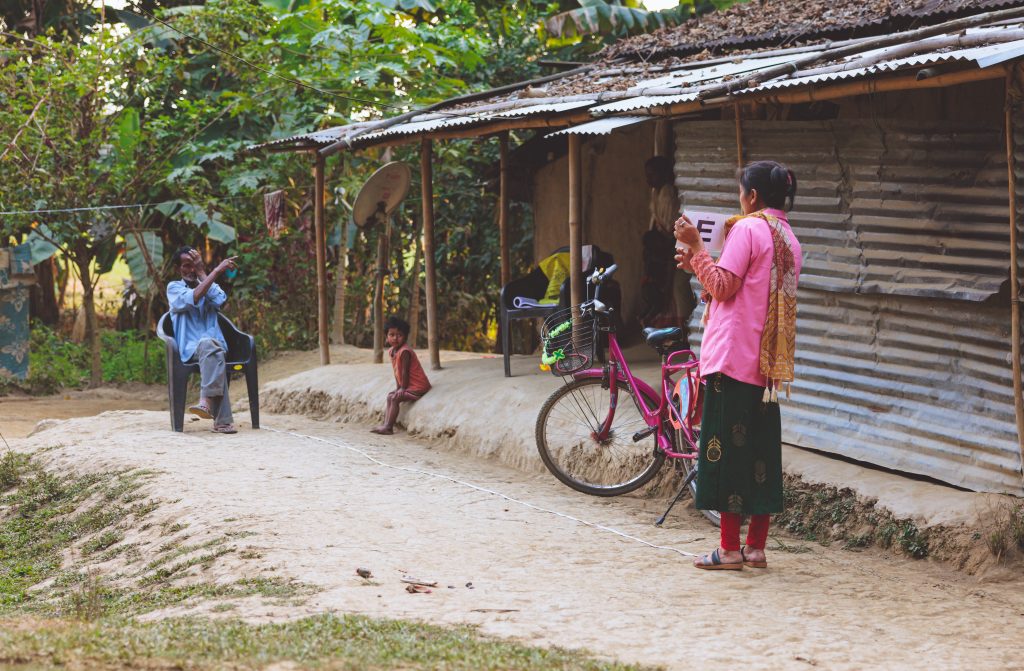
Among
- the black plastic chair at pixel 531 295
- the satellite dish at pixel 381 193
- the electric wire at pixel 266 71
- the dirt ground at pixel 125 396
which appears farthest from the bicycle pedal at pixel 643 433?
the dirt ground at pixel 125 396

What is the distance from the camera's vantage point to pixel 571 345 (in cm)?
697

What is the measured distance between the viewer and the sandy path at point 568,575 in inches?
158

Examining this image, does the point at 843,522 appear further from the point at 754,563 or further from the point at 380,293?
the point at 380,293

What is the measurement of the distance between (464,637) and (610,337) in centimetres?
316

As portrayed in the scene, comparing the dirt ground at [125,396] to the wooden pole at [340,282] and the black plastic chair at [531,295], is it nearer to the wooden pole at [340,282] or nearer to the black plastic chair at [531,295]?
the wooden pole at [340,282]

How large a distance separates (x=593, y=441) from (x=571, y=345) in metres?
0.65

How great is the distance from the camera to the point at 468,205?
15633mm

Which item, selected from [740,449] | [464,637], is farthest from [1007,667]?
[464,637]

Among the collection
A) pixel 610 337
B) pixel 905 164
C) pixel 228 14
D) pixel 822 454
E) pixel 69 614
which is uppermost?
pixel 228 14

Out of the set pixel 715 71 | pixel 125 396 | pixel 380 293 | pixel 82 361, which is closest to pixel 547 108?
pixel 715 71

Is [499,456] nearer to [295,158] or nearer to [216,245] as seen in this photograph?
[295,158]

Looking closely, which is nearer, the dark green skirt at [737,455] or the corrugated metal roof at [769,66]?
the dark green skirt at [737,455]

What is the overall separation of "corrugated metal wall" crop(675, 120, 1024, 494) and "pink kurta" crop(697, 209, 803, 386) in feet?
5.15

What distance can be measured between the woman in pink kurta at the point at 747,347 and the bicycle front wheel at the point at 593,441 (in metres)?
1.86
